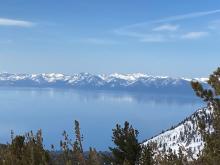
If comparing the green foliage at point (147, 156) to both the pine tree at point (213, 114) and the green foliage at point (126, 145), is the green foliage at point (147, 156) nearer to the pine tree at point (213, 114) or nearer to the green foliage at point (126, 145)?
the green foliage at point (126, 145)

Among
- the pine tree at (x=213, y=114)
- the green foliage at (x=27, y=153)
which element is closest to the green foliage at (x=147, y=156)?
the pine tree at (x=213, y=114)

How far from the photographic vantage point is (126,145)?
23.4 metres

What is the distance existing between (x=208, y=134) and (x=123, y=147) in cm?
781

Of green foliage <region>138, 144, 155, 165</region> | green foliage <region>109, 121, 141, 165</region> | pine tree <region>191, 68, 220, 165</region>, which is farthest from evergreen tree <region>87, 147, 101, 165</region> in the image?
green foliage <region>109, 121, 141, 165</region>

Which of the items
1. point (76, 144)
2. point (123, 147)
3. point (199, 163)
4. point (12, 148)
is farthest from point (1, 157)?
point (199, 163)

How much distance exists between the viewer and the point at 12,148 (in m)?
19.8

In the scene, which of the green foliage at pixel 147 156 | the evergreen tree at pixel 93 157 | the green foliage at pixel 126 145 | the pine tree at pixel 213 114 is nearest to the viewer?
the pine tree at pixel 213 114

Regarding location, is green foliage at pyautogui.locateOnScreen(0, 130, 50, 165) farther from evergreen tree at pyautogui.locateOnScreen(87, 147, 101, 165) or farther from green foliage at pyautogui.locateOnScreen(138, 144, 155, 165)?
green foliage at pyautogui.locateOnScreen(138, 144, 155, 165)

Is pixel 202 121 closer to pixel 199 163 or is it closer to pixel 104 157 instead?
pixel 199 163

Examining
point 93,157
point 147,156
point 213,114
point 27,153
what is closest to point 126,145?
point 147,156

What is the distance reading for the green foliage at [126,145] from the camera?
76.7 feet

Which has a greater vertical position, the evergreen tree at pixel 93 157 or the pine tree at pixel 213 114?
the pine tree at pixel 213 114

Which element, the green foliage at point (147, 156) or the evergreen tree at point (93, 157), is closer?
the evergreen tree at point (93, 157)

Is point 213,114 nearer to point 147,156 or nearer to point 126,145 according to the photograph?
point 147,156
